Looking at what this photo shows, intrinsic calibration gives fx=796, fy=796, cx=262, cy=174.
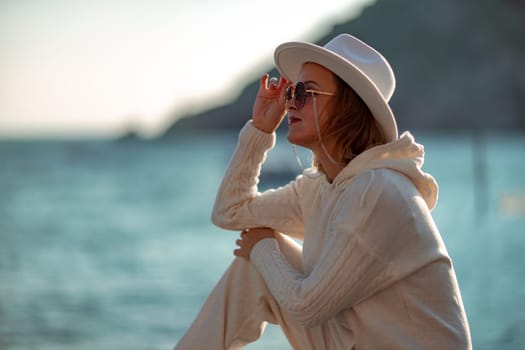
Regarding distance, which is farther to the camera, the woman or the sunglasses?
the sunglasses

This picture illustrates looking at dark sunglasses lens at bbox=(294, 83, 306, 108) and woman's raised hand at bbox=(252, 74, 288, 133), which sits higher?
woman's raised hand at bbox=(252, 74, 288, 133)

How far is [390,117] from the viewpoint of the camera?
7.05 feet

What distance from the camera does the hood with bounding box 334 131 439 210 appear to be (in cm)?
207

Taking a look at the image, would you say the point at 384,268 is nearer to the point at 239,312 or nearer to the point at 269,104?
the point at 239,312

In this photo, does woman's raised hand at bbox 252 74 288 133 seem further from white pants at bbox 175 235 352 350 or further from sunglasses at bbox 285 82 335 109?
white pants at bbox 175 235 352 350

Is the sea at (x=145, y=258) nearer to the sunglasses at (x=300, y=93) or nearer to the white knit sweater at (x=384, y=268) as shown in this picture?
the sunglasses at (x=300, y=93)

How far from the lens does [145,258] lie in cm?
1101

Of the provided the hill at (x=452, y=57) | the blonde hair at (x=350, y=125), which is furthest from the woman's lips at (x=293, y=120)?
the hill at (x=452, y=57)

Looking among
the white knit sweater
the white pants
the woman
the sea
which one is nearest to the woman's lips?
the woman

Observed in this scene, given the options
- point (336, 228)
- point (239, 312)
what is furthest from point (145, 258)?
point (336, 228)

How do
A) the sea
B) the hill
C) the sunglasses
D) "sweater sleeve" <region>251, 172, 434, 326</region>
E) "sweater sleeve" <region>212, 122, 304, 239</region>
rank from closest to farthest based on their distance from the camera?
"sweater sleeve" <region>251, 172, 434, 326</region> → the sunglasses → "sweater sleeve" <region>212, 122, 304, 239</region> → the sea → the hill

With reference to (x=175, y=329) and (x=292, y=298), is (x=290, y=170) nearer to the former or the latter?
(x=175, y=329)

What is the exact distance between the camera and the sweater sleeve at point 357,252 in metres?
2.00

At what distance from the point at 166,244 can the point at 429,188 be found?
11.1 m
